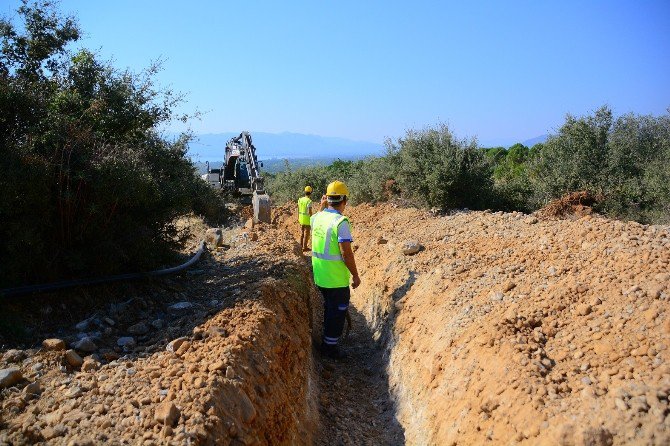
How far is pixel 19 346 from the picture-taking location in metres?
3.75

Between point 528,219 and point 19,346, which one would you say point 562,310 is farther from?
point 19,346

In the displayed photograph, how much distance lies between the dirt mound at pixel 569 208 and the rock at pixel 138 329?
8.33m

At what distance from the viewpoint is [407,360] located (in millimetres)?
5492

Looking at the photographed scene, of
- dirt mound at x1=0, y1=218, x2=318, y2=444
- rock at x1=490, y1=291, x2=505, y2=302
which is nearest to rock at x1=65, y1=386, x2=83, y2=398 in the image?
dirt mound at x1=0, y1=218, x2=318, y2=444

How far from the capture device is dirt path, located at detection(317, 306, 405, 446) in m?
4.76

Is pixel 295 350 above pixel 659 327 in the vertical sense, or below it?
below

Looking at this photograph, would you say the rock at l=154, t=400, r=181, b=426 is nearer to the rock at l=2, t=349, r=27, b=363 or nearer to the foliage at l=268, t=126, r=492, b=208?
the rock at l=2, t=349, r=27, b=363

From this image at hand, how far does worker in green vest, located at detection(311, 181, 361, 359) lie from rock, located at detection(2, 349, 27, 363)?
3.26 meters

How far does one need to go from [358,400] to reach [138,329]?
105 inches

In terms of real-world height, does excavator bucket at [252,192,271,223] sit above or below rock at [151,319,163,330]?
above

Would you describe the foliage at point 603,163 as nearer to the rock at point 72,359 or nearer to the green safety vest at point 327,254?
the green safety vest at point 327,254

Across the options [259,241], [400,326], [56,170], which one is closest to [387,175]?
[259,241]

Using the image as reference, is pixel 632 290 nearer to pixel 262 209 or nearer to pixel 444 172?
pixel 444 172

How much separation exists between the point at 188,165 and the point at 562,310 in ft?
21.9
